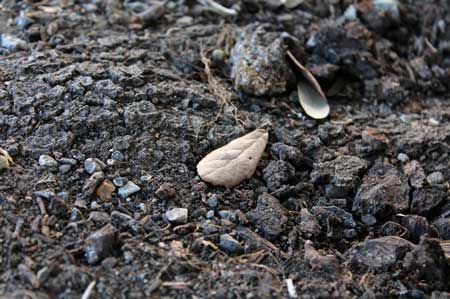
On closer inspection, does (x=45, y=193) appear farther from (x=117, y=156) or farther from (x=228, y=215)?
(x=228, y=215)

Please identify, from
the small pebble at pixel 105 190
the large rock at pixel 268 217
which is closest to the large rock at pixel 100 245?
the small pebble at pixel 105 190

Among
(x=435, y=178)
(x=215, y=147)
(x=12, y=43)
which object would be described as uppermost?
(x=12, y=43)

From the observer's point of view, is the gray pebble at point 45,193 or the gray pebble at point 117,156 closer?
the gray pebble at point 45,193

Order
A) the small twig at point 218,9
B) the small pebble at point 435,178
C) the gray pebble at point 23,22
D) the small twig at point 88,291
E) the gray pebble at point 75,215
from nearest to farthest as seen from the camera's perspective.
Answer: the small twig at point 88,291
the gray pebble at point 75,215
the small pebble at point 435,178
the gray pebble at point 23,22
the small twig at point 218,9

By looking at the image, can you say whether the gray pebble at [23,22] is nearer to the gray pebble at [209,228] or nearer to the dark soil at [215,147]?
the dark soil at [215,147]

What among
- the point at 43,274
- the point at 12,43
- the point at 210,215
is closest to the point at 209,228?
the point at 210,215

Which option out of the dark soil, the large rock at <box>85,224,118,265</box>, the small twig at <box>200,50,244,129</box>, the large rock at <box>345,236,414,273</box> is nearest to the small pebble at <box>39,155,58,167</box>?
the dark soil

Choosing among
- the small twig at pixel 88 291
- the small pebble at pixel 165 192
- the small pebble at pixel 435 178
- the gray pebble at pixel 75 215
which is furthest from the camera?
the small pebble at pixel 435 178

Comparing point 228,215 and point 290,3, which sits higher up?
point 290,3
